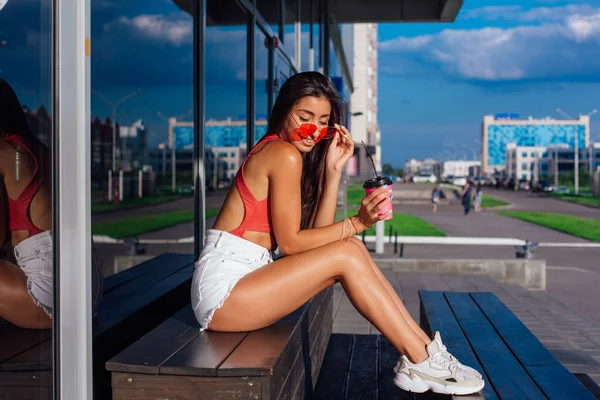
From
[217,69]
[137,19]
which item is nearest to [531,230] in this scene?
[217,69]

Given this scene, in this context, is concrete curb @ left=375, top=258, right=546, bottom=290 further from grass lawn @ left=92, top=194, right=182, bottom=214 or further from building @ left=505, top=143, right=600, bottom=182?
building @ left=505, top=143, right=600, bottom=182

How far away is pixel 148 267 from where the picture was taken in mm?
4496

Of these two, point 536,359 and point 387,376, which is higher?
point 536,359

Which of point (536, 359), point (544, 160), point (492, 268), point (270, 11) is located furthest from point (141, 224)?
point (544, 160)

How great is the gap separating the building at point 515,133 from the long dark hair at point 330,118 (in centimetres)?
16100

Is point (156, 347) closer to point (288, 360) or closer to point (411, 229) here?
point (288, 360)

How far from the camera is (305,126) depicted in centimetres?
317

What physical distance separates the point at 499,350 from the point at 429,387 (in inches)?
23.8

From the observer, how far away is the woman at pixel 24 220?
2.04 metres

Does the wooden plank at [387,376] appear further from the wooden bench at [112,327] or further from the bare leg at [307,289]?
the wooden bench at [112,327]

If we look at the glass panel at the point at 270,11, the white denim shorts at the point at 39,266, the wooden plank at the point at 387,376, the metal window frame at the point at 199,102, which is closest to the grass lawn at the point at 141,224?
the metal window frame at the point at 199,102

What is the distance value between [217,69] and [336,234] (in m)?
2.51

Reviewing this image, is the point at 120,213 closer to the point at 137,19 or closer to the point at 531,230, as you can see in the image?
the point at 137,19

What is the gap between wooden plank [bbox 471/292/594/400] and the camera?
2650mm
